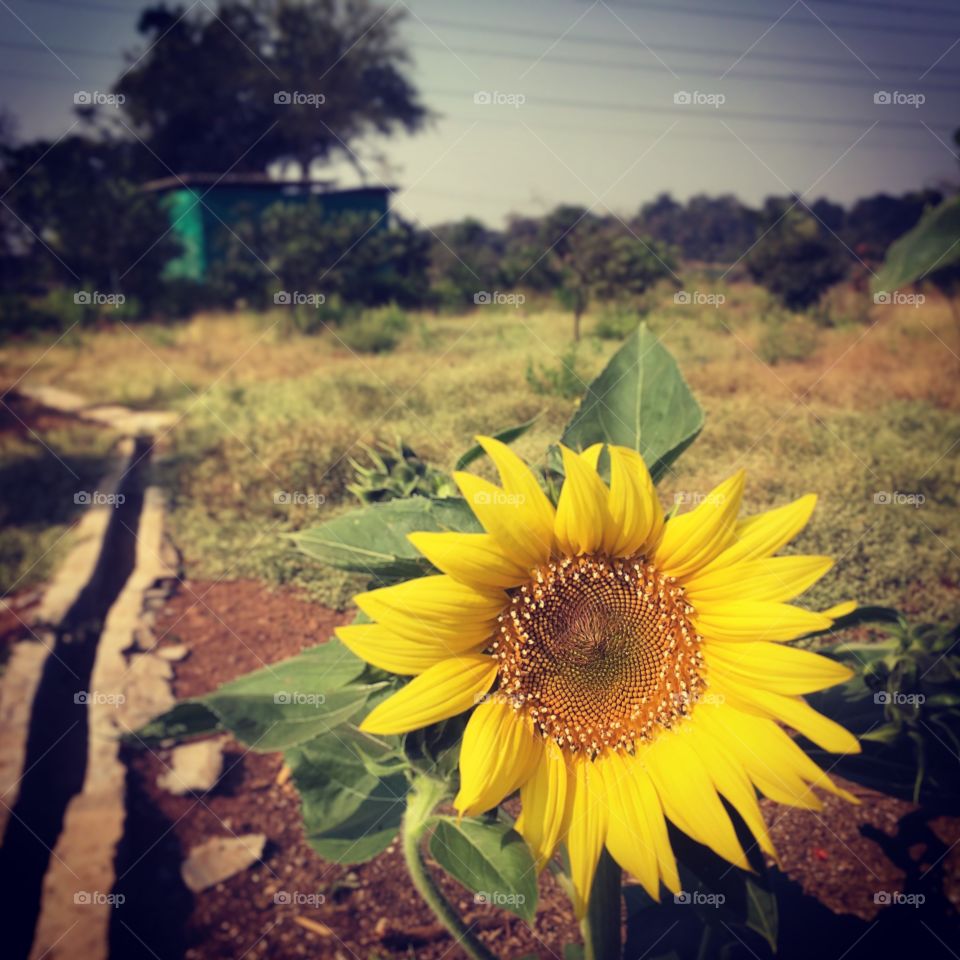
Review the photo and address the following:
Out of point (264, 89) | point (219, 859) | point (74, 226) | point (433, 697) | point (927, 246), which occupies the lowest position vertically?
point (219, 859)

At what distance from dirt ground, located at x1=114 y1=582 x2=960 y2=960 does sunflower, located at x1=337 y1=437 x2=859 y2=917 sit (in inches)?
17.3

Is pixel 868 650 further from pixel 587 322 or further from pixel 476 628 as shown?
pixel 587 322

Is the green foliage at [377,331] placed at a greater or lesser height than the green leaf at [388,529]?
greater

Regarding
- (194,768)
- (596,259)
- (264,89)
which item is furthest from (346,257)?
(264,89)

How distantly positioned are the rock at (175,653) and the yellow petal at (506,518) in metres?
1.54

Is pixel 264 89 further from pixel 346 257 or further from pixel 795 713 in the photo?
pixel 795 713

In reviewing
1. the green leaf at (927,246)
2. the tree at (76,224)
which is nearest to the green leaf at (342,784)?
the green leaf at (927,246)

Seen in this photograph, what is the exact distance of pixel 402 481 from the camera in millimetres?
859

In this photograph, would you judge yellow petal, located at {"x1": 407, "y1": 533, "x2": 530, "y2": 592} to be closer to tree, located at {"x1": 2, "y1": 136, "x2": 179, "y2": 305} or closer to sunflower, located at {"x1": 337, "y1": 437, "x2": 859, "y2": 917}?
sunflower, located at {"x1": 337, "y1": 437, "x2": 859, "y2": 917}

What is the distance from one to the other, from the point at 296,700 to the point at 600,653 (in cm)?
35

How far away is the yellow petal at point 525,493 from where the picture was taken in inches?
25.5

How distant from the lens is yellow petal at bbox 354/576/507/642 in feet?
2.15

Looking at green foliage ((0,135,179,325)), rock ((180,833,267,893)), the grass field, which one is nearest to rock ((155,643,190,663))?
the grass field

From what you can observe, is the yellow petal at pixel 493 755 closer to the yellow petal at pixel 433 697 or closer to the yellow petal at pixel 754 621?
the yellow petal at pixel 433 697
